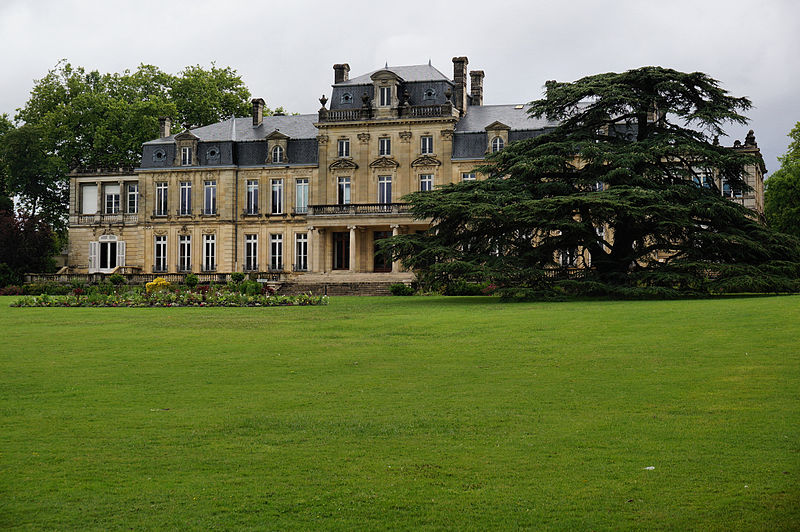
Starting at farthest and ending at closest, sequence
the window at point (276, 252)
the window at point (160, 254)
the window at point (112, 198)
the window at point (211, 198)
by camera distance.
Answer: the window at point (112, 198), the window at point (160, 254), the window at point (211, 198), the window at point (276, 252)

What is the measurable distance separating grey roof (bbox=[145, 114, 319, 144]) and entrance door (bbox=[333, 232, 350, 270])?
699 cm

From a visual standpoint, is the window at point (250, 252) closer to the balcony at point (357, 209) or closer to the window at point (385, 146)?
the balcony at point (357, 209)

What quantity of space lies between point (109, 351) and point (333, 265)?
36.9 metres

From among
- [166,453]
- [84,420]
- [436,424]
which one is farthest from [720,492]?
[84,420]

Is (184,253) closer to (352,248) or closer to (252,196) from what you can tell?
(252,196)

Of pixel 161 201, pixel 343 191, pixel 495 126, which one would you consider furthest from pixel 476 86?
pixel 161 201

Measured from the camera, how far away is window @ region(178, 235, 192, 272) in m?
55.7

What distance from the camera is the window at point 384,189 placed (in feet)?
172

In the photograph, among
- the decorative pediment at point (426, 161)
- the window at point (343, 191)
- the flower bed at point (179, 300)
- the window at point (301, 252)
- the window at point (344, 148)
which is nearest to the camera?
the flower bed at point (179, 300)

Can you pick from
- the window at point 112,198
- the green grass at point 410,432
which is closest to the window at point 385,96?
the window at point 112,198

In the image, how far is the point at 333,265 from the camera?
172ft

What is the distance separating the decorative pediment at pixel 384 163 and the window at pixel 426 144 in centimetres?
173

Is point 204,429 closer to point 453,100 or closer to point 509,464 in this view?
point 509,464

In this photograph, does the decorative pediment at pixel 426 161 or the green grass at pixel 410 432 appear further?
the decorative pediment at pixel 426 161
